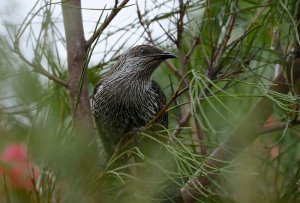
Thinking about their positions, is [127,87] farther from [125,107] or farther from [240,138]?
[240,138]

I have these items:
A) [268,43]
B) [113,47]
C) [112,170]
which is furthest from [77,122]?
[268,43]

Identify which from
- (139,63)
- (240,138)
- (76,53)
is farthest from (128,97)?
(240,138)

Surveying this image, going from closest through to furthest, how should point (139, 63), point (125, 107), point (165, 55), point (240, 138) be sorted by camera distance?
point (240, 138), point (165, 55), point (125, 107), point (139, 63)

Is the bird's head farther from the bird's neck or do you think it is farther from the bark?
the bark

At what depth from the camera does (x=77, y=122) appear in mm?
2625

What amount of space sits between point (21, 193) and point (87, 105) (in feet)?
2.46

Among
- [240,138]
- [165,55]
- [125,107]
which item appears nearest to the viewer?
[240,138]

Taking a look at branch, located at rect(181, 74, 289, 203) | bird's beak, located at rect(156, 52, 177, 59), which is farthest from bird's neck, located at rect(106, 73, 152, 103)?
branch, located at rect(181, 74, 289, 203)

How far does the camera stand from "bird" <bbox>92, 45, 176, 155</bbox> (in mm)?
3457

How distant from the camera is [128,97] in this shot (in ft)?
11.6

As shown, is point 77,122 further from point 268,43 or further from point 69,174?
point 268,43

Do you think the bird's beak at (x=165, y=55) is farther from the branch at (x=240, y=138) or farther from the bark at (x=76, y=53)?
the bark at (x=76, y=53)

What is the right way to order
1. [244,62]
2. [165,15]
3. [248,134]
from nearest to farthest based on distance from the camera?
[248,134] < [244,62] < [165,15]

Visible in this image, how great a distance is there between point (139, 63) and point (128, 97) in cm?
24
